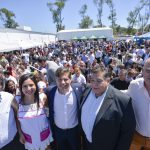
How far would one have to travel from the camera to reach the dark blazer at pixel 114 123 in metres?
2.76

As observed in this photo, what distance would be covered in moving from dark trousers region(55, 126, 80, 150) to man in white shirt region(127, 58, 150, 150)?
820mm

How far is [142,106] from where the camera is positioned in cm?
286

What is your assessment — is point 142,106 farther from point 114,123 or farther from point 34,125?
point 34,125

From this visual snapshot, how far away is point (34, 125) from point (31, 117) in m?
0.11

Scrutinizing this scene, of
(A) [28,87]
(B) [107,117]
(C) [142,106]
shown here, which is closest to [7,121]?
(A) [28,87]

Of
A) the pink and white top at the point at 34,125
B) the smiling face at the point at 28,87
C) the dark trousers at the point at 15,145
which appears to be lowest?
the dark trousers at the point at 15,145

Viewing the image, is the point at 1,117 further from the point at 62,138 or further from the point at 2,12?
the point at 2,12

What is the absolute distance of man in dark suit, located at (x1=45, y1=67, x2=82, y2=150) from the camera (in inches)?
126

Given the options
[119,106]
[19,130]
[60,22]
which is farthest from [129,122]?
[60,22]

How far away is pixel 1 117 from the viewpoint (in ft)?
10.5

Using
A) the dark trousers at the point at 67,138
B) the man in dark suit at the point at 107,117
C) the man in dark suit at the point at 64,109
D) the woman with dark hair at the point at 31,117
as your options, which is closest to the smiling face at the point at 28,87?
the woman with dark hair at the point at 31,117

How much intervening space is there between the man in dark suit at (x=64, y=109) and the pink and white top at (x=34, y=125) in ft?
0.46

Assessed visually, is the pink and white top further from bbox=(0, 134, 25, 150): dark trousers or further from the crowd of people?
bbox=(0, 134, 25, 150): dark trousers

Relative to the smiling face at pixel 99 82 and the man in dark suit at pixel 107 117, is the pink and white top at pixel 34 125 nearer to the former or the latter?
the man in dark suit at pixel 107 117
